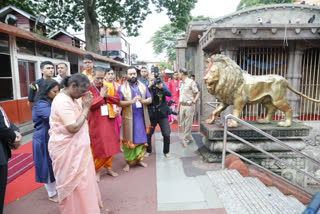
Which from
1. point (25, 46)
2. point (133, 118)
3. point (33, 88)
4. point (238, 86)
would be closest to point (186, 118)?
point (238, 86)

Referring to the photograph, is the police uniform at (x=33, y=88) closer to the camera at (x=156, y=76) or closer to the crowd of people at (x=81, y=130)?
the crowd of people at (x=81, y=130)

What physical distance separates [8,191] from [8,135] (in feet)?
4.54

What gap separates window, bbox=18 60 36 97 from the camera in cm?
707

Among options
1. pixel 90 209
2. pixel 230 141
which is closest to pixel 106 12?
pixel 230 141

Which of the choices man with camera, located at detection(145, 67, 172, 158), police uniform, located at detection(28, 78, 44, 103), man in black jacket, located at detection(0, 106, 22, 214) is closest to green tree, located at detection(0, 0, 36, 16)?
police uniform, located at detection(28, 78, 44, 103)

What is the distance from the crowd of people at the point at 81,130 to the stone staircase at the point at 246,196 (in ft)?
4.48

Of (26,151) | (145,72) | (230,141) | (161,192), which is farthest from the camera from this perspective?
(26,151)

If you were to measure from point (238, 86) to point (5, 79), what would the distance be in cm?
664

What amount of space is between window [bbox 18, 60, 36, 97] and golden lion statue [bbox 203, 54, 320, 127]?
21.1 feet

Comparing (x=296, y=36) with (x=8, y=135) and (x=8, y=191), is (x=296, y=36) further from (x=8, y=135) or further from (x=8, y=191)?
(x=8, y=191)

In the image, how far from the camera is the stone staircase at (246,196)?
231cm

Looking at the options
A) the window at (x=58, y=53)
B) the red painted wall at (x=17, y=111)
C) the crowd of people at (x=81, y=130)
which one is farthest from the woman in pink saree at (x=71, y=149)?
the window at (x=58, y=53)

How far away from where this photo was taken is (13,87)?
261 inches

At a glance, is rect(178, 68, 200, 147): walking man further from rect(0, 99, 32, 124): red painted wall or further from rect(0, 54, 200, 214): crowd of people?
rect(0, 99, 32, 124): red painted wall
